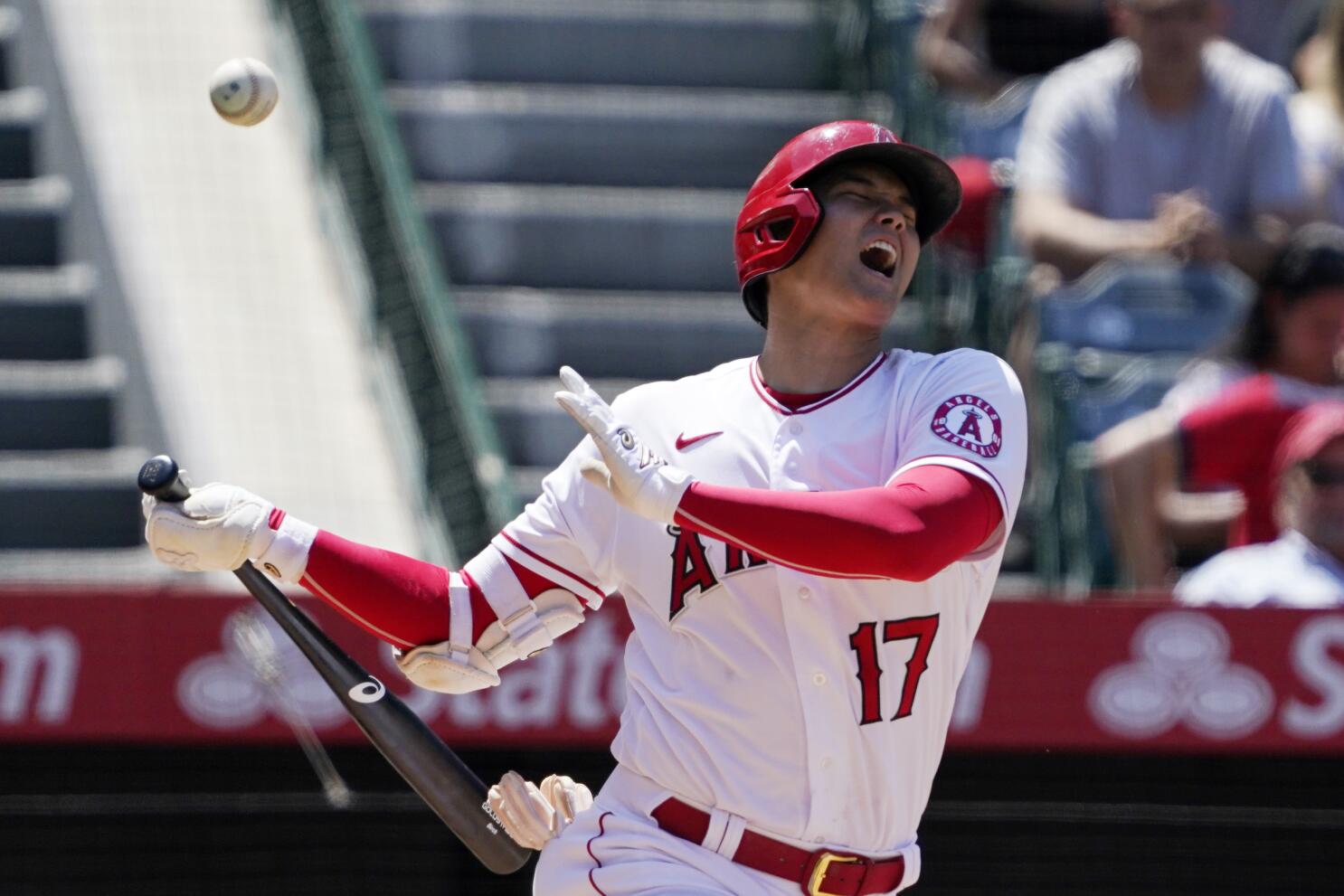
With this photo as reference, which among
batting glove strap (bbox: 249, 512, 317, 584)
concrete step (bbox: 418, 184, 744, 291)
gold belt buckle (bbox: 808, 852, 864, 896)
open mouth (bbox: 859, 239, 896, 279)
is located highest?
open mouth (bbox: 859, 239, 896, 279)

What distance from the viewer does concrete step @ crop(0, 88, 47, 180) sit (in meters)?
7.83

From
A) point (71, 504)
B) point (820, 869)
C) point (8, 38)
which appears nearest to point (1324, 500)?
point (820, 869)

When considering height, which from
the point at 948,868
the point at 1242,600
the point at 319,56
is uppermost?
the point at 319,56

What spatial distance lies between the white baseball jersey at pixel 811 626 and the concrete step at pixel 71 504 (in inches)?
A: 158

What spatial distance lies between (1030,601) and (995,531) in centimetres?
220

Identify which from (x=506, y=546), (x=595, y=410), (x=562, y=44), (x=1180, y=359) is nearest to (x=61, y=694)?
(x=506, y=546)

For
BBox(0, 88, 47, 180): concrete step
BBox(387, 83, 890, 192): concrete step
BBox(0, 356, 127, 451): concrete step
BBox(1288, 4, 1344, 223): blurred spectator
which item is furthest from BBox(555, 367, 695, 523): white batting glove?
BBox(0, 88, 47, 180): concrete step

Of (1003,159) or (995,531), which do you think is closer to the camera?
(995,531)

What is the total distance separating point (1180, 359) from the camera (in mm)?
6211

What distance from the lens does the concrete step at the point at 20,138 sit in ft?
25.7

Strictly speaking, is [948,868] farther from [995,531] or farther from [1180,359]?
[995,531]

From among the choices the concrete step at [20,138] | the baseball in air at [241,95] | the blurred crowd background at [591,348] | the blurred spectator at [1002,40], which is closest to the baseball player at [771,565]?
the baseball in air at [241,95]

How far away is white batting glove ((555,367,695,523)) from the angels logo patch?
0.39 m

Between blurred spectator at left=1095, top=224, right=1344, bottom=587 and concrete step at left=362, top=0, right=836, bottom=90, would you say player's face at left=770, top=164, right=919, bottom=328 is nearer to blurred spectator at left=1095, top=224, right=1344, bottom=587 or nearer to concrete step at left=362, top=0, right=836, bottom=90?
blurred spectator at left=1095, top=224, right=1344, bottom=587
